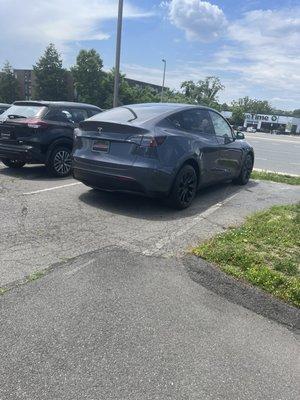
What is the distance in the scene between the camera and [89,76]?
195ft

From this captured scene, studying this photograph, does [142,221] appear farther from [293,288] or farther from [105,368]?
[105,368]

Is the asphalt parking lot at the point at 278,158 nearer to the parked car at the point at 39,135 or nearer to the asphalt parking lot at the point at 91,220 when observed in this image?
the asphalt parking lot at the point at 91,220

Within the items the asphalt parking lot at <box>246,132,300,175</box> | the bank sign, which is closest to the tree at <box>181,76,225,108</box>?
the bank sign

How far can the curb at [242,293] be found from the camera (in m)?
3.46

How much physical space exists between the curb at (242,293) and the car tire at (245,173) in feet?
15.3

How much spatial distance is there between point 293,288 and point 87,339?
196cm

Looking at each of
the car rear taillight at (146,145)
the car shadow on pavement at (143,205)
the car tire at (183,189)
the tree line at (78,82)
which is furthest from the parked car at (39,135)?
the tree line at (78,82)

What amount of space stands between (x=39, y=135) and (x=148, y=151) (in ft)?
10.7

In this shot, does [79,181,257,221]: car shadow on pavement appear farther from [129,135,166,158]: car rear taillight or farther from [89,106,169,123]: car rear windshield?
[89,106,169,123]: car rear windshield

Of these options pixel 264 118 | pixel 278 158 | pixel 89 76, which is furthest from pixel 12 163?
pixel 264 118

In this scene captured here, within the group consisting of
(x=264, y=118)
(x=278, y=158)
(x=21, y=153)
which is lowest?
(x=278, y=158)

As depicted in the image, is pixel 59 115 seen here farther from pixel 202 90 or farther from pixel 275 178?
pixel 202 90

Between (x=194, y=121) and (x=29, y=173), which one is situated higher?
(x=194, y=121)

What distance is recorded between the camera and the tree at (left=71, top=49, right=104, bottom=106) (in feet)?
194
